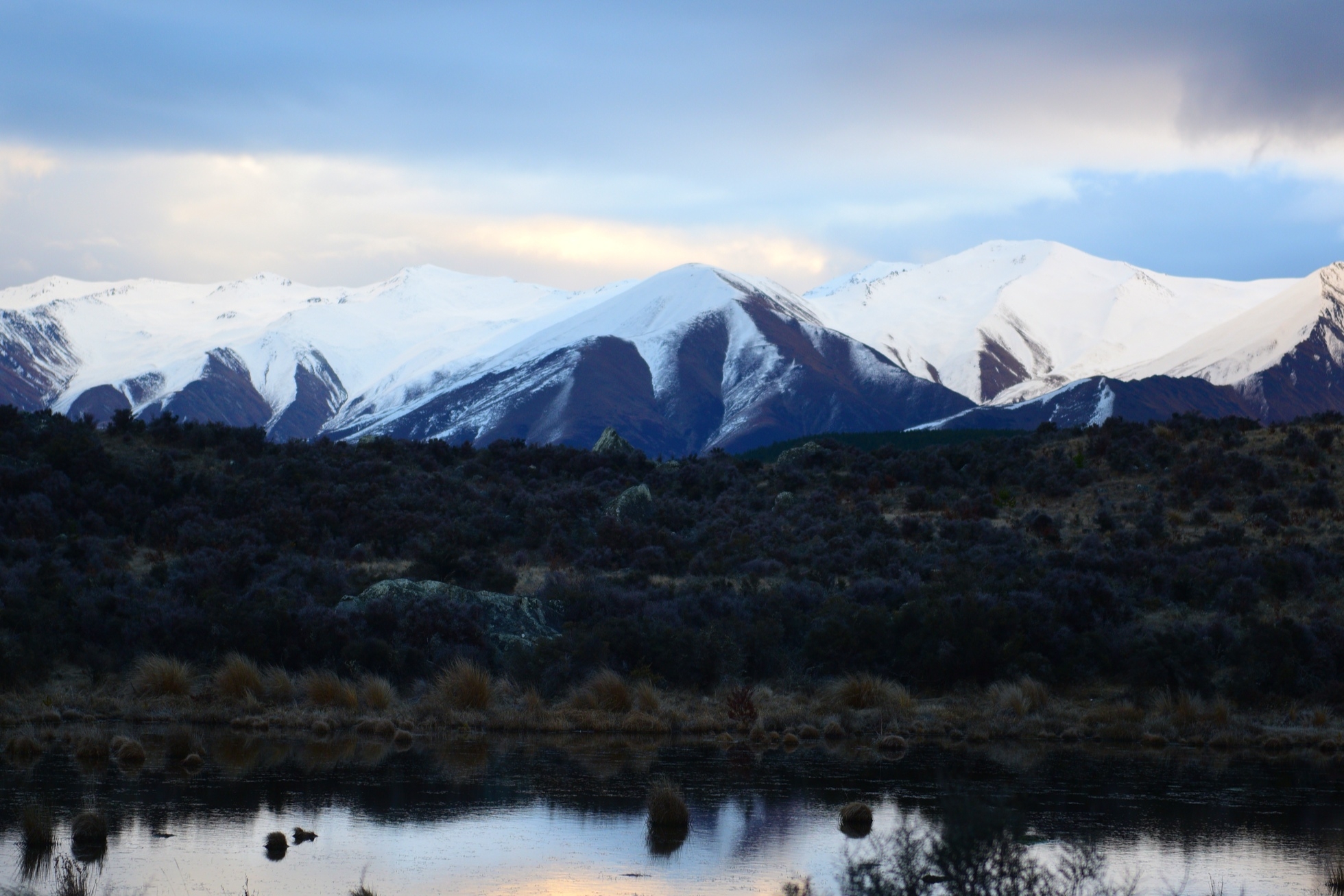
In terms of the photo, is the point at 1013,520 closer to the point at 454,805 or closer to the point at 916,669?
the point at 916,669

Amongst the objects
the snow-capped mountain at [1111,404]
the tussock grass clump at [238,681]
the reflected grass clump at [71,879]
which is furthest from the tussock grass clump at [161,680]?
the snow-capped mountain at [1111,404]

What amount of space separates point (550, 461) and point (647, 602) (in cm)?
2537

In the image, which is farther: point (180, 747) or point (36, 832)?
point (180, 747)

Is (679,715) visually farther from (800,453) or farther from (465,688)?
(800,453)

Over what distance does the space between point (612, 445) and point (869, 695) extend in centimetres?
3697

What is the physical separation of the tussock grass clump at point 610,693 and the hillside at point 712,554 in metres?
1.47

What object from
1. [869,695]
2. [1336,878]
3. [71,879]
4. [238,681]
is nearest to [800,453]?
[869,695]

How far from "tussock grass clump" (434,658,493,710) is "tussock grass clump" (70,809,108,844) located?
1197 centimetres

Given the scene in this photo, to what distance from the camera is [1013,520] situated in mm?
47531

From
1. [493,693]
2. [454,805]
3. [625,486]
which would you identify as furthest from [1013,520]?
[454,805]

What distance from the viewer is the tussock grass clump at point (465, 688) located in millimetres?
27125

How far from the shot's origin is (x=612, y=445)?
6475 centimetres

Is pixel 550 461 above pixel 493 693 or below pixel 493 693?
above

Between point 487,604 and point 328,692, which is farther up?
point 487,604
